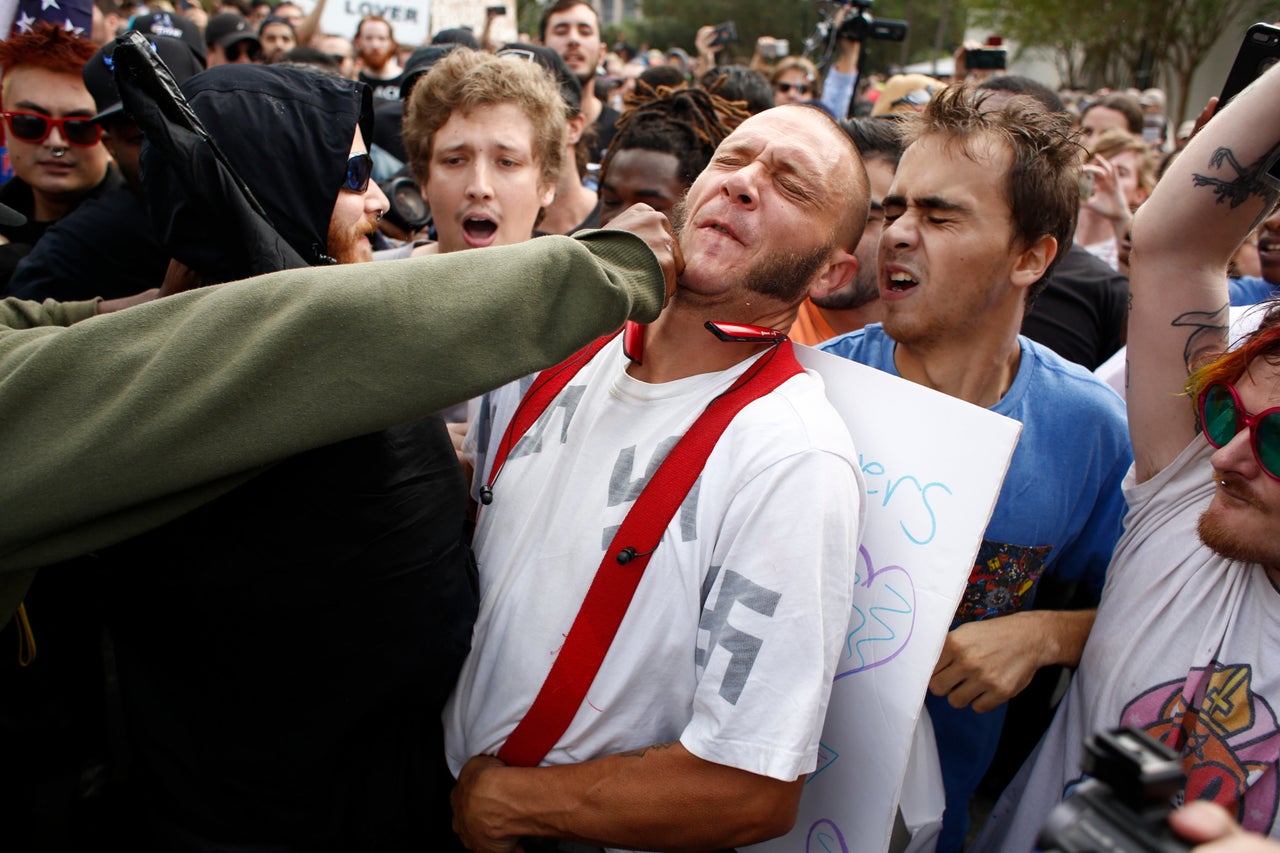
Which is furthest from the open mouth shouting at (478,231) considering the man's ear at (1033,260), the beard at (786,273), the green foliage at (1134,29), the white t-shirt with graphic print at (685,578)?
the green foliage at (1134,29)

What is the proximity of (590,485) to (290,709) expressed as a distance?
728mm

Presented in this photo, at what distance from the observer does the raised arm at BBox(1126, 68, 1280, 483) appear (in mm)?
1766

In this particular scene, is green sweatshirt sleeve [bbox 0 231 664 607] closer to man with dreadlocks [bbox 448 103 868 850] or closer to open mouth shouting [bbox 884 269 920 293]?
man with dreadlocks [bbox 448 103 868 850]

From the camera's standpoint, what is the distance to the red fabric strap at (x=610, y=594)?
5.39ft

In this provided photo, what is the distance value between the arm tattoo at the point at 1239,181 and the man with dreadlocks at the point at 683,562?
2.51 ft

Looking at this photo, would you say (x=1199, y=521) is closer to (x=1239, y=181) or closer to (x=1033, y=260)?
(x=1239, y=181)

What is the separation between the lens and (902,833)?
6.08ft

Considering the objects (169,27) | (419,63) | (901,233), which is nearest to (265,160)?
(901,233)

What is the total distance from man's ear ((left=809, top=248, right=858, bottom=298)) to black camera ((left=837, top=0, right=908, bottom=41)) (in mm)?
4784

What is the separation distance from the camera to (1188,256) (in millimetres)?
1859

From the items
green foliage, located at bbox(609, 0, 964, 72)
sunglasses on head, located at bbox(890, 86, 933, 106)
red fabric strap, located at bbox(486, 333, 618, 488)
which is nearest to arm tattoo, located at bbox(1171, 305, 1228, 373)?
red fabric strap, located at bbox(486, 333, 618, 488)

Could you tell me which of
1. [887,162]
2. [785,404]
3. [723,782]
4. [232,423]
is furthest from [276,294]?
[887,162]

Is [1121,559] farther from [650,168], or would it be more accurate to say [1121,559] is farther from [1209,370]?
[650,168]

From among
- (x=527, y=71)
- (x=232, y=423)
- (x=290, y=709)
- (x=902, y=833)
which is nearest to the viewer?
(x=232, y=423)
